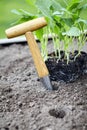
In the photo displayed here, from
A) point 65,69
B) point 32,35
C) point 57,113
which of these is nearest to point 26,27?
point 32,35

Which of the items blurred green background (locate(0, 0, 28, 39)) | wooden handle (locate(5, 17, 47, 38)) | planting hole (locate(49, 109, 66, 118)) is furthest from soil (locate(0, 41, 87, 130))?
blurred green background (locate(0, 0, 28, 39))

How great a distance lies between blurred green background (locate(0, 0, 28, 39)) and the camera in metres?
2.52

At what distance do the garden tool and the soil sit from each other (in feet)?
0.22

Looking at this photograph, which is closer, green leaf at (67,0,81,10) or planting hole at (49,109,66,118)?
planting hole at (49,109,66,118)

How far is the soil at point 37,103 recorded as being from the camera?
1.47m

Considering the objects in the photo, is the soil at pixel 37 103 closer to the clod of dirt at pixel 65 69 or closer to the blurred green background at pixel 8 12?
the clod of dirt at pixel 65 69

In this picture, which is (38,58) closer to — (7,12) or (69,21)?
(69,21)

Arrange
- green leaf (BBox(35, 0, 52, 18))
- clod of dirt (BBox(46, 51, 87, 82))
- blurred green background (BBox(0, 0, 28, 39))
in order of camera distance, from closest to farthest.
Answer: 1. green leaf (BBox(35, 0, 52, 18))
2. clod of dirt (BBox(46, 51, 87, 82))
3. blurred green background (BBox(0, 0, 28, 39))

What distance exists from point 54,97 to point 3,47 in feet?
2.24

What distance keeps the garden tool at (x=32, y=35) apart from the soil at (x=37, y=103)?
7cm

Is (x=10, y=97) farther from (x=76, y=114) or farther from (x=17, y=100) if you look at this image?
(x=76, y=114)

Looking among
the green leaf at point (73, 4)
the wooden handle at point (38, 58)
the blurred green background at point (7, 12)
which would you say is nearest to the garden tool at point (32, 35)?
the wooden handle at point (38, 58)

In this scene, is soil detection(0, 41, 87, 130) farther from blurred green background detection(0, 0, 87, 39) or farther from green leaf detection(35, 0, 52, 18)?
blurred green background detection(0, 0, 87, 39)

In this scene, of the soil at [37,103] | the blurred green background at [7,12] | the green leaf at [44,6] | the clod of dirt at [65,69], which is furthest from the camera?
the blurred green background at [7,12]
